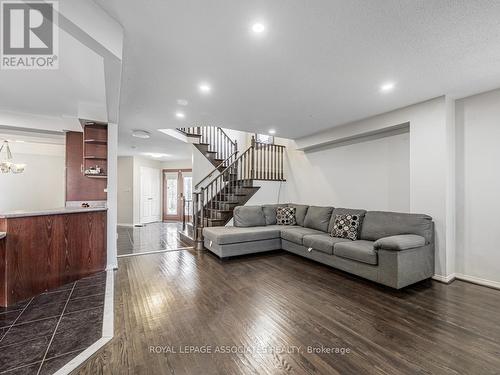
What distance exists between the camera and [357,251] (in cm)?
312

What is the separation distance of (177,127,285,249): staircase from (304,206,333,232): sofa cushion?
161 centimetres

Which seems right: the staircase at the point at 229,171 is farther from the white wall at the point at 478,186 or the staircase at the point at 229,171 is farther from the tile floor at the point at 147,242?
the white wall at the point at 478,186

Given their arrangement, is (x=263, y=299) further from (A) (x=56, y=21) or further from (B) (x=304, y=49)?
(A) (x=56, y=21)

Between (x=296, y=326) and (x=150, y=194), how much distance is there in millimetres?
8442

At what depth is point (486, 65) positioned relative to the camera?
2410mm

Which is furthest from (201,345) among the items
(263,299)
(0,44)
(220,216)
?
(220,216)

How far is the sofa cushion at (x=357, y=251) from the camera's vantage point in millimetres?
2969

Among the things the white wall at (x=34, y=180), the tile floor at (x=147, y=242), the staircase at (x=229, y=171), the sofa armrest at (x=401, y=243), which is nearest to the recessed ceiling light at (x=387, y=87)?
the sofa armrest at (x=401, y=243)

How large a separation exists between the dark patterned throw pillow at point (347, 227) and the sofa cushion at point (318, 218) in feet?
1.64

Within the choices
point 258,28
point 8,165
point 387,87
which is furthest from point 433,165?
point 8,165

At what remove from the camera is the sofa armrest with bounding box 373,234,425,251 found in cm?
273

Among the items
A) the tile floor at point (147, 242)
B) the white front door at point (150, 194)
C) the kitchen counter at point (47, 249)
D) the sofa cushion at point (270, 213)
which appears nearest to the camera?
the kitchen counter at point (47, 249)

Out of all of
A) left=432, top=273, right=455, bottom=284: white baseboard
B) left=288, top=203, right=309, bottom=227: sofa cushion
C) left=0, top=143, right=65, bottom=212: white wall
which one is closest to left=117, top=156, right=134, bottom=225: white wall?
left=0, top=143, right=65, bottom=212: white wall

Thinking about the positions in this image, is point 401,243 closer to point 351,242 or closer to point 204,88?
point 351,242
